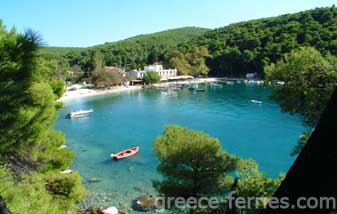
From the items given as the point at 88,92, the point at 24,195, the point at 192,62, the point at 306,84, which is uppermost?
the point at 192,62

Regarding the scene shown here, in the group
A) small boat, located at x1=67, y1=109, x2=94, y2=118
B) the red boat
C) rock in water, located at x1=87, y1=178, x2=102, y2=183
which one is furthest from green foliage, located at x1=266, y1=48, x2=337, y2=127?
small boat, located at x1=67, y1=109, x2=94, y2=118

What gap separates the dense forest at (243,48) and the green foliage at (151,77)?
32.1ft

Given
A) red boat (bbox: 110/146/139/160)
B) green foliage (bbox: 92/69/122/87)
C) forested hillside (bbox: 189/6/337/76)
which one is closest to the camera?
red boat (bbox: 110/146/139/160)

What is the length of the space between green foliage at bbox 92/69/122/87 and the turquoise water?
10.4m

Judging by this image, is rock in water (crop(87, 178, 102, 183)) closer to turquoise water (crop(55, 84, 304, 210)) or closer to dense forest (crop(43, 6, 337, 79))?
turquoise water (crop(55, 84, 304, 210))

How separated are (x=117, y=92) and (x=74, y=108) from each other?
611 inches

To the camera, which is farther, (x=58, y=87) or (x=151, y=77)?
(x=151, y=77)

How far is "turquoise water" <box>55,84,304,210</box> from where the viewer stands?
622 inches

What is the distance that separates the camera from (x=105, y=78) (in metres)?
56.2

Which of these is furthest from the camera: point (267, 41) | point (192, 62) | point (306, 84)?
point (192, 62)

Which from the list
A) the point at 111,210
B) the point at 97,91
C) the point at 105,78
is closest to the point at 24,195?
the point at 111,210

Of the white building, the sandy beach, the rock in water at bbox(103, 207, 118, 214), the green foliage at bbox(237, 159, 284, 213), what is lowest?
the rock in water at bbox(103, 207, 118, 214)

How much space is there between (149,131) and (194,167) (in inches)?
709

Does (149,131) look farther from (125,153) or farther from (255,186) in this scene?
(255,186)
